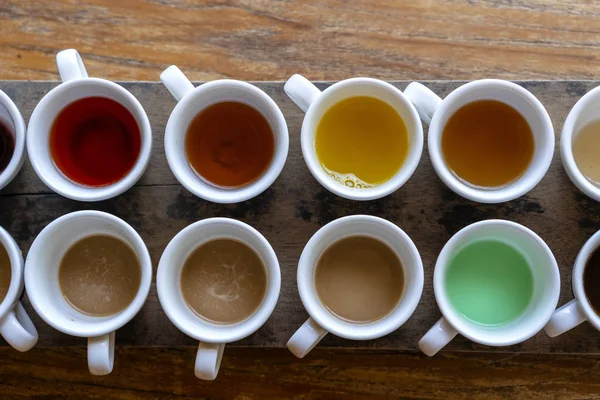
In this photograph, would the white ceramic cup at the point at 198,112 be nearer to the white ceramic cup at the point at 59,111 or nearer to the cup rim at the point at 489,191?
the white ceramic cup at the point at 59,111

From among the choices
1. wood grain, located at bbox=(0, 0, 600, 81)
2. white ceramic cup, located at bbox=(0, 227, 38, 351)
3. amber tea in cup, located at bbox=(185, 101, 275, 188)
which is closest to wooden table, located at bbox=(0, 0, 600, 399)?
wood grain, located at bbox=(0, 0, 600, 81)

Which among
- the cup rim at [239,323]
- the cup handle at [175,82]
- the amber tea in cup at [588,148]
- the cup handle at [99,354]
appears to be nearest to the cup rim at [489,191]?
A: the amber tea in cup at [588,148]

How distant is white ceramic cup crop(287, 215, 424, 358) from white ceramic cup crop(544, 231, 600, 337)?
0.85ft

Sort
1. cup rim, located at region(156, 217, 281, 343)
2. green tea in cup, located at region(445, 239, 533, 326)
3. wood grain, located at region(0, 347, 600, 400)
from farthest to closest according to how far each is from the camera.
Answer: wood grain, located at region(0, 347, 600, 400), green tea in cup, located at region(445, 239, 533, 326), cup rim, located at region(156, 217, 281, 343)

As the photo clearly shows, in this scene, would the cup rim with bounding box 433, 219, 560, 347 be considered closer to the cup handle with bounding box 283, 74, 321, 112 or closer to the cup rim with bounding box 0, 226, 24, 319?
the cup handle with bounding box 283, 74, 321, 112

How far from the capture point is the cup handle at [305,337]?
1051 mm

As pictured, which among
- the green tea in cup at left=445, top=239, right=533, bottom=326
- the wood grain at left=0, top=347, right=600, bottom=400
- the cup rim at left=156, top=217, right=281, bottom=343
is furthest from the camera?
the wood grain at left=0, top=347, right=600, bottom=400

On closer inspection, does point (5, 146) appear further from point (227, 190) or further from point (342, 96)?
point (342, 96)

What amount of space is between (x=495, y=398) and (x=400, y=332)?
1.25ft

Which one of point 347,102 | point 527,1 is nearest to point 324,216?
point 347,102

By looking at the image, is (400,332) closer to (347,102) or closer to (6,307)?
(347,102)

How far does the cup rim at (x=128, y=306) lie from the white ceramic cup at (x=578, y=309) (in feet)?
2.44

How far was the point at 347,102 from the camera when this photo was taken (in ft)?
3.92

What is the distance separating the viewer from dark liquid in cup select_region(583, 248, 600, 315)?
3.65 feet
